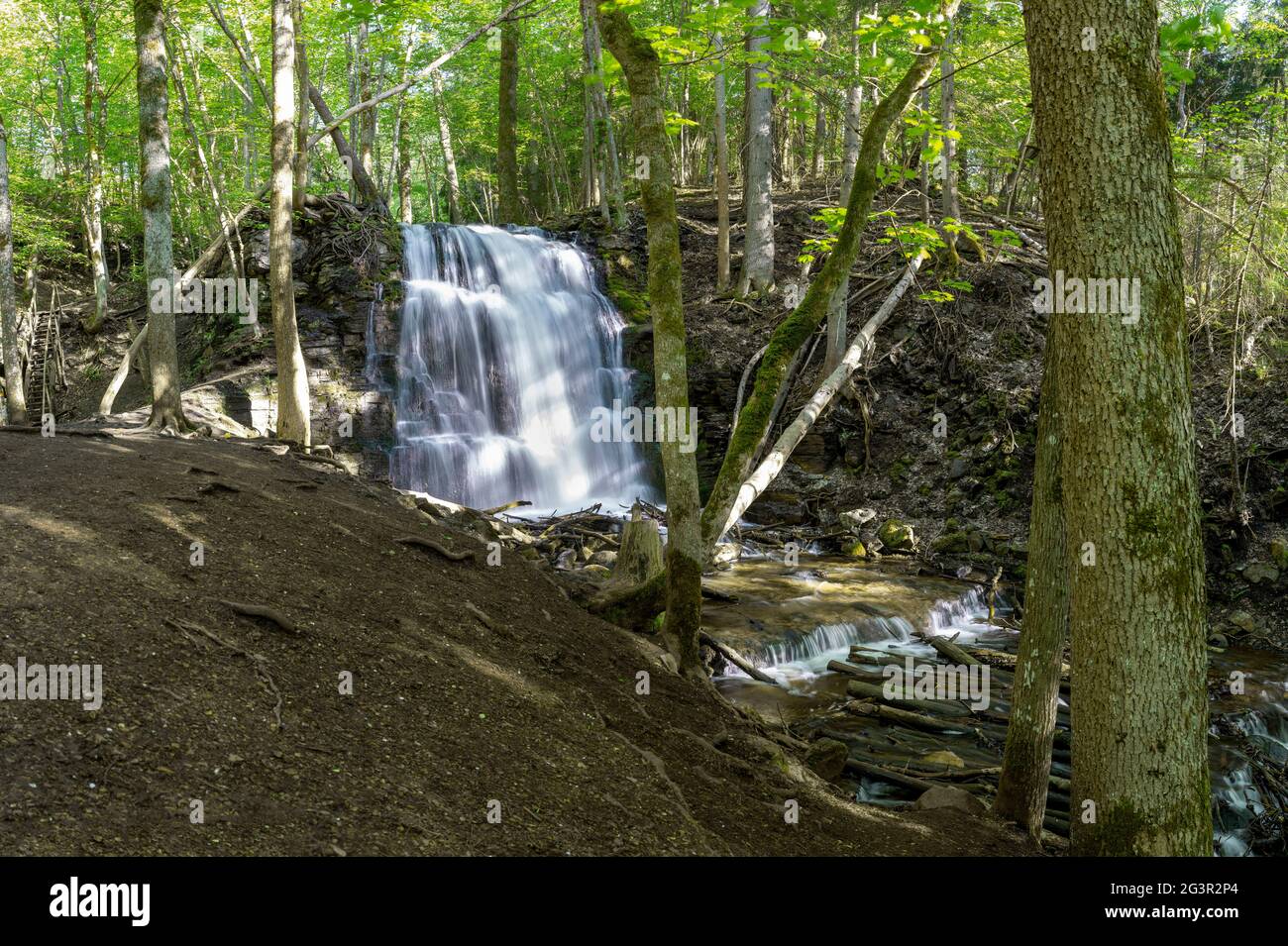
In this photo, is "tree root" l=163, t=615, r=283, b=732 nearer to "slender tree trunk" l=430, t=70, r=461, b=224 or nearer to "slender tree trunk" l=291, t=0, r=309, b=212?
"slender tree trunk" l=291, t=0, r=309, b=212

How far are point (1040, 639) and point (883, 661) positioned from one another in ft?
15.0

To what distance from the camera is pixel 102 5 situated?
18953 millimetres

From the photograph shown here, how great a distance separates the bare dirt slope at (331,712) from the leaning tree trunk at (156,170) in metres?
3.45

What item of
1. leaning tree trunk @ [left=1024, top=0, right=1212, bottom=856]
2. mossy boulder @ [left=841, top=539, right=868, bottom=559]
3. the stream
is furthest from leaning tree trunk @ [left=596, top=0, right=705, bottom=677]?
mossy boulder @ [left=841, top=539, right=868, bottom=559]

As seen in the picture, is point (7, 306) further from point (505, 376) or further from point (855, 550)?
point (855, 550)

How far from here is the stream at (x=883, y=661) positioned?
24.2 ft

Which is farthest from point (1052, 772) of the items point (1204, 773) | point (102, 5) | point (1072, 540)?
point (102, 5)

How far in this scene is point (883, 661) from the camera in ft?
32.0

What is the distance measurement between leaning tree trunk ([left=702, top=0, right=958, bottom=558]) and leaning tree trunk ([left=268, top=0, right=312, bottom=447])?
6368 mm

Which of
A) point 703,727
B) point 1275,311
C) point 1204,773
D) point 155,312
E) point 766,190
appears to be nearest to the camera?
point 1204,773

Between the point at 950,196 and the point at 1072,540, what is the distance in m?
14.8

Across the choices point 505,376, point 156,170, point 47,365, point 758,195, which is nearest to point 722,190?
point 758,195

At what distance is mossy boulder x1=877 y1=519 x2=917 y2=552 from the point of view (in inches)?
555

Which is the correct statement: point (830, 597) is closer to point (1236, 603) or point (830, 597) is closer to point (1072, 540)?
point (1236, 603)
